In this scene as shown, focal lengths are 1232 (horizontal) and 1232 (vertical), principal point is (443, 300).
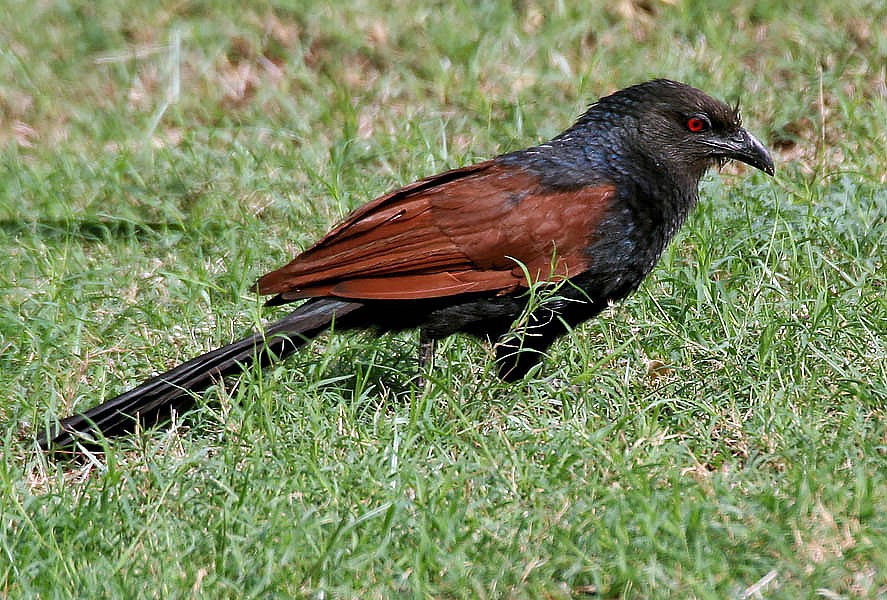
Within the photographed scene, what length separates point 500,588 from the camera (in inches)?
97.3

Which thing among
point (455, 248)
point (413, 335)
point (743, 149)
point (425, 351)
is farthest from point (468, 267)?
point (743, 149)

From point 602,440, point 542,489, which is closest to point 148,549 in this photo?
point 542,489

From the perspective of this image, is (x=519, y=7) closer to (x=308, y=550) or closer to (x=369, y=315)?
(x=369, y=315)

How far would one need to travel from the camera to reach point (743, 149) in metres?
3.90

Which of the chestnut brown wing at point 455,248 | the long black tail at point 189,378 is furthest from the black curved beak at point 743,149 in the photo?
the long black tail at point 189,378

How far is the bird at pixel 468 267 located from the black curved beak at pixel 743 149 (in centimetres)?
29

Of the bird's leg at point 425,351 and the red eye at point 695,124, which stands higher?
the red eye at point 695,124

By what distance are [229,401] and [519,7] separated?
11.3 feet

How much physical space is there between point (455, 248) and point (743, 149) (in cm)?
105

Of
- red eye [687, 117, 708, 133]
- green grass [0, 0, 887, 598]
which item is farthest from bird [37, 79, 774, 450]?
red eye [687, 117, 708, 133]

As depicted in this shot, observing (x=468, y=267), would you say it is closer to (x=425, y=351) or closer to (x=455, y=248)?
(x=455, y=248)

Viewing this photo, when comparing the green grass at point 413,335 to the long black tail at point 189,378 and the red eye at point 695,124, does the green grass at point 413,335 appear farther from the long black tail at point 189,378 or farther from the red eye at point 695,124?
the red eye at point 695,124

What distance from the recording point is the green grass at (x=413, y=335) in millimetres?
2582

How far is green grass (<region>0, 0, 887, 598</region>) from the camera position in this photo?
258cm
